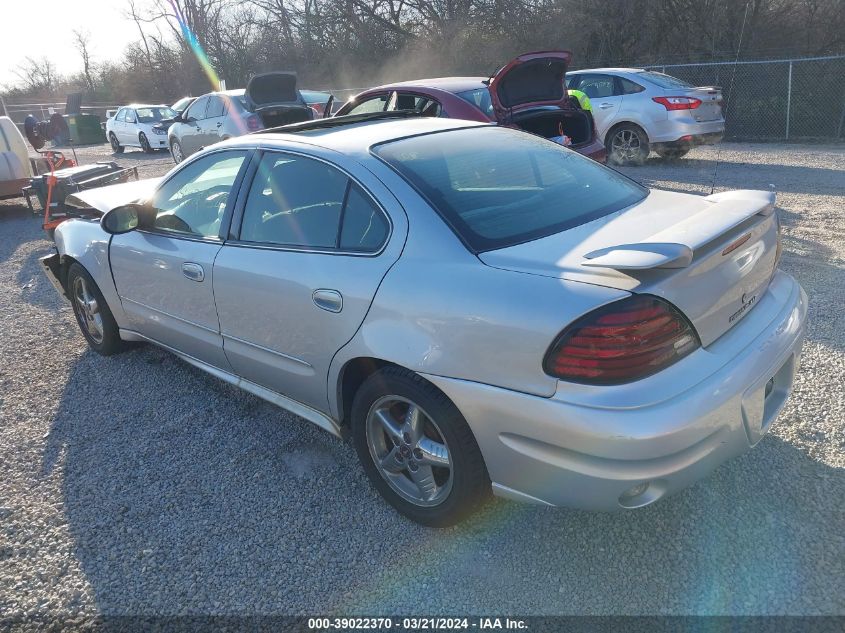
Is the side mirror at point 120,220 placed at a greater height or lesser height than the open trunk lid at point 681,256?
greater

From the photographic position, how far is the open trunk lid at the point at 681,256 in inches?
83.4

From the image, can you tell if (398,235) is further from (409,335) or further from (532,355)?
(532,355)

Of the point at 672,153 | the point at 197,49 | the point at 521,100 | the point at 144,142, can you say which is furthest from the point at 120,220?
the point at 197,49

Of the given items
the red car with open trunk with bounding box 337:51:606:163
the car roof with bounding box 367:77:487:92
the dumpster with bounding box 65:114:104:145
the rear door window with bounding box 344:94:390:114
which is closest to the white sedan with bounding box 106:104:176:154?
the dumpster with bounding box 65:114:104:145

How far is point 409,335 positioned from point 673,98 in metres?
9.64

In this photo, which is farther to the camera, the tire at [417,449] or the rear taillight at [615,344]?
the tire at [417,449]

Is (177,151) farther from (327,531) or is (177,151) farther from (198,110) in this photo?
(327,531)

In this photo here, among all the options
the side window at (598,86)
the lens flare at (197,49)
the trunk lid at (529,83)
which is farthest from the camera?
the lens flare at (197,49)

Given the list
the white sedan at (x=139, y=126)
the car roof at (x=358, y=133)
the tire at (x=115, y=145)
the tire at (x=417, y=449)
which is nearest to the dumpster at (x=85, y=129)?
the tire at (x=115, y=145)

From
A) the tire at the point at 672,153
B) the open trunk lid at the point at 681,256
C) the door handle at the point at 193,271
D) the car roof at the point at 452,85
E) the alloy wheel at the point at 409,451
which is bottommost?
the tire at the point at 672,153

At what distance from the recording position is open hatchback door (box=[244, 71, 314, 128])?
1106cm

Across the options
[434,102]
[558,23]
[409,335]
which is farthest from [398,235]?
[558,23]

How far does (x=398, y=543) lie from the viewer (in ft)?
8.82

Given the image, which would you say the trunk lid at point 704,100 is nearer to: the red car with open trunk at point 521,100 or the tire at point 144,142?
the red car with open trunk at point 521,100
